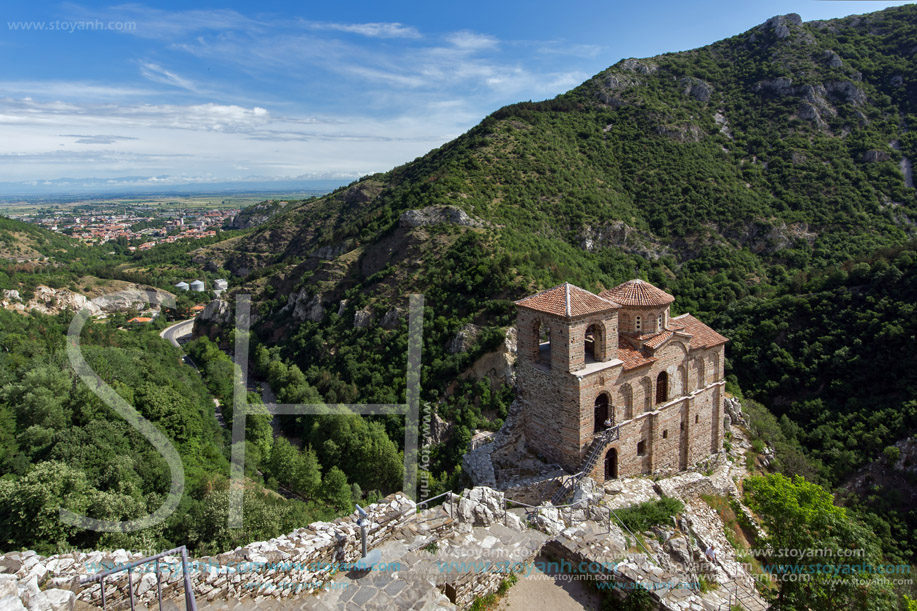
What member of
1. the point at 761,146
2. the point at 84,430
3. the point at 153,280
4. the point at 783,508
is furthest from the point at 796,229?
the point at 153,280

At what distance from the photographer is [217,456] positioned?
25422 mm

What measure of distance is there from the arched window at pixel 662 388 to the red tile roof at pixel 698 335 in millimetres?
1772

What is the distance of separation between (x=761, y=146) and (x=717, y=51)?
31.4 meters

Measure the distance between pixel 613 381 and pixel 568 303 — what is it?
3266 mm

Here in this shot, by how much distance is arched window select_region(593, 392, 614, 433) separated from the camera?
16.9 meters

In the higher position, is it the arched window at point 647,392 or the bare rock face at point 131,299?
the arched window at point 647,392

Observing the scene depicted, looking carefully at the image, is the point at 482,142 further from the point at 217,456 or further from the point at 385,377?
the point at 217,456

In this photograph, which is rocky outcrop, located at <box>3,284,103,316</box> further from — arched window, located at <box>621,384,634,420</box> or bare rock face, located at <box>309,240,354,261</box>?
arched window, located at <box>621,384,634,420</box>

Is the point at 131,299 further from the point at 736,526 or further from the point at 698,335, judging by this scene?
the point at 736,526

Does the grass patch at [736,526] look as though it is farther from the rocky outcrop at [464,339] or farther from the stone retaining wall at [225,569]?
the rocky outcrop at [464,339]

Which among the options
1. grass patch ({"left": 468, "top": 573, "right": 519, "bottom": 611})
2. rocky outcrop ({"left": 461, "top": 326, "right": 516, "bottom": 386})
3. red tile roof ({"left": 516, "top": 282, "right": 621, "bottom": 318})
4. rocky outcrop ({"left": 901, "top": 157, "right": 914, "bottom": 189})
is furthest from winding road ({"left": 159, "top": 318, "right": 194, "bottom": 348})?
rocky outcrop ({"left": 901, "top": 157, "right": 914, "bottom": 189})

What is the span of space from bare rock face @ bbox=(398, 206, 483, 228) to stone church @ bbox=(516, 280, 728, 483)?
27434mm

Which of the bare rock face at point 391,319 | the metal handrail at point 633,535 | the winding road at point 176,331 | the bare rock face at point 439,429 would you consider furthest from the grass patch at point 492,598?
the winding road at point 176,331

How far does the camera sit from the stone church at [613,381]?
1559 centimetres
